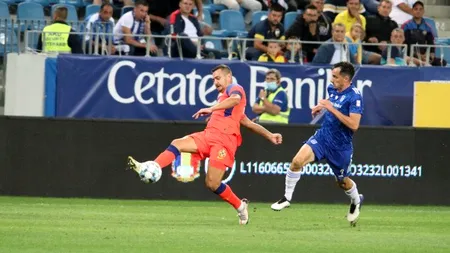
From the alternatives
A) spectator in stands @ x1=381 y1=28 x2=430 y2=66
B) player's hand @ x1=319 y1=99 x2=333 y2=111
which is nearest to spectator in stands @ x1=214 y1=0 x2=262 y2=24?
spectator in stands @ x1=381 y1=28 x2=430 y2=66

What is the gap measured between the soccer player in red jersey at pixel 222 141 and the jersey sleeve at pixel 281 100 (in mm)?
5716

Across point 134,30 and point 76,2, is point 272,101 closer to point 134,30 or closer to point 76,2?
point 134,30

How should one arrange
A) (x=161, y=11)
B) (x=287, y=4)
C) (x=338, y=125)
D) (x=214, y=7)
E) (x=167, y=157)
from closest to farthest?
(x=167, y=157) < (x=338, y=125) < (x=161, y=11) < (x=214, y=7) < (x=287, y=4)

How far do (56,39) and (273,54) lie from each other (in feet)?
12.4

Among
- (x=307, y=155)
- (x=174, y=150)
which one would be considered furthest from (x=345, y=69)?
(x=174, y=150)

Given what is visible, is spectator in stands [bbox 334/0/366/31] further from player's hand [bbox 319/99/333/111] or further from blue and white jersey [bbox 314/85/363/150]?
player's hand [bbox 319/99/333/111]

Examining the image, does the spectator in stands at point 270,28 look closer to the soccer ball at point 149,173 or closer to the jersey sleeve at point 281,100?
the jersey sleeve at point 281,100

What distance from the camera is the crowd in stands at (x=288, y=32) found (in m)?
20.5

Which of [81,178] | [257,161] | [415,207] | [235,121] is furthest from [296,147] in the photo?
[235,121]

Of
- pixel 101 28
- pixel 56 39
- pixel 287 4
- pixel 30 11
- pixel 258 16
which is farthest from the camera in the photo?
pixel 287 4

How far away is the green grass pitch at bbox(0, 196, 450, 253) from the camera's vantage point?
1139 centimetres

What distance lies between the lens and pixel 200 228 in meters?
13.6

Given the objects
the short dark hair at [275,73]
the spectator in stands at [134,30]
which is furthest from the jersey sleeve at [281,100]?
the spectator in stands at [134,30]

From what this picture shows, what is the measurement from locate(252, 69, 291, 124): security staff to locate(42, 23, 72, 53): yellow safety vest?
3367 mm
